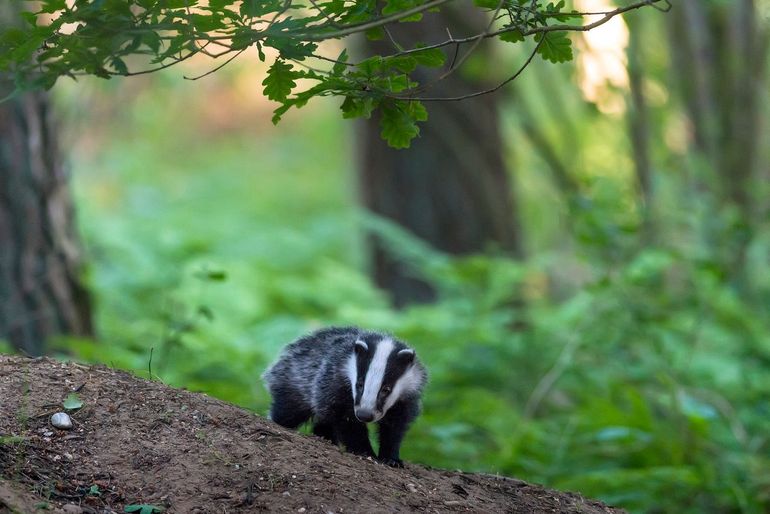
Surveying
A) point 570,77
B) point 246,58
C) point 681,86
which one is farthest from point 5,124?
point 246,58

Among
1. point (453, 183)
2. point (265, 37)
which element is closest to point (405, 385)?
point (265, 37)

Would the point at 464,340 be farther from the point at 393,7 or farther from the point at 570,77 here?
the point at 393,7

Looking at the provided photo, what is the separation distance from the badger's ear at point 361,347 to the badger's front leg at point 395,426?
45 centimetres

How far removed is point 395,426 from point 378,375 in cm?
46

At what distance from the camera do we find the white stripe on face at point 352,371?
5.35m

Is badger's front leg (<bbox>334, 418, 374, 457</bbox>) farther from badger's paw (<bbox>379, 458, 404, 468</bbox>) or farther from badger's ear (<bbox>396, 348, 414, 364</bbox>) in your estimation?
badger's ear (<bbox>396, 348, 414, 364</bbox>)

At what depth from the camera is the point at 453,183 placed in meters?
13.1

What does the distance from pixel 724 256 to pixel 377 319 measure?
5020 millimetres

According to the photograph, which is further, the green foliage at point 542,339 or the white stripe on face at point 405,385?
the green foliage at point 542,339

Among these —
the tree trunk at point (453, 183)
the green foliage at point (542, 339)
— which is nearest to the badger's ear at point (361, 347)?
the green foliage at point (542, 339)

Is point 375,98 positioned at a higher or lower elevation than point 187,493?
higher

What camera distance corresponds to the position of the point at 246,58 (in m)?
25.7

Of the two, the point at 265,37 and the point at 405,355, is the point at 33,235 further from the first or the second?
the point at 265,37

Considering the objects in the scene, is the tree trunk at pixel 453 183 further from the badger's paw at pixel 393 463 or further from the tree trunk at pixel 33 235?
the badger's paw at pixel 393 463
